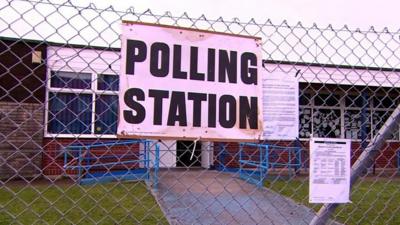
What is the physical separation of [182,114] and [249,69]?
480 millimetres

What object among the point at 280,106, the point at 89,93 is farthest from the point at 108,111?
the point at 280,106

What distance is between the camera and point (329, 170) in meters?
2.67

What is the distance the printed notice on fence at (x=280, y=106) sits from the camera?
104 inches

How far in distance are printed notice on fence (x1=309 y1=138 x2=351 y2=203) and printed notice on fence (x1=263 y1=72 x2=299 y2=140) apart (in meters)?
0.16

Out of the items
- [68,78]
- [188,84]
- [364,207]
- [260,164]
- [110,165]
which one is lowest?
[364,207]

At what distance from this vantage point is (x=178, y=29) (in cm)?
246

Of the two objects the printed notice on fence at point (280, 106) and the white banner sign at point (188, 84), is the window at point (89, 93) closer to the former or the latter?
the white banner sign at point (188, 84)

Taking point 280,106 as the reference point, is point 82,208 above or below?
below

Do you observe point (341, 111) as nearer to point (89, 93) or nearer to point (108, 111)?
point (89, 93)

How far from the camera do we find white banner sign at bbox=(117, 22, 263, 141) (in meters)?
2.32

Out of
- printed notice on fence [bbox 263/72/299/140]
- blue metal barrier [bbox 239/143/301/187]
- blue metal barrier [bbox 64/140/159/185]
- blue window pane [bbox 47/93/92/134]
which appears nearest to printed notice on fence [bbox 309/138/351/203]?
printed notice on fence [bbox 263/72/299/140]

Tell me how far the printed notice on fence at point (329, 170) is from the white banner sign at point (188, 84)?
37 cm

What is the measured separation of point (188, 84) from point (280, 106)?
23.5 inches

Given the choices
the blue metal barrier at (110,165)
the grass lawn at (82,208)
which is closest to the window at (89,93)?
the grass lawn at (82,208)
